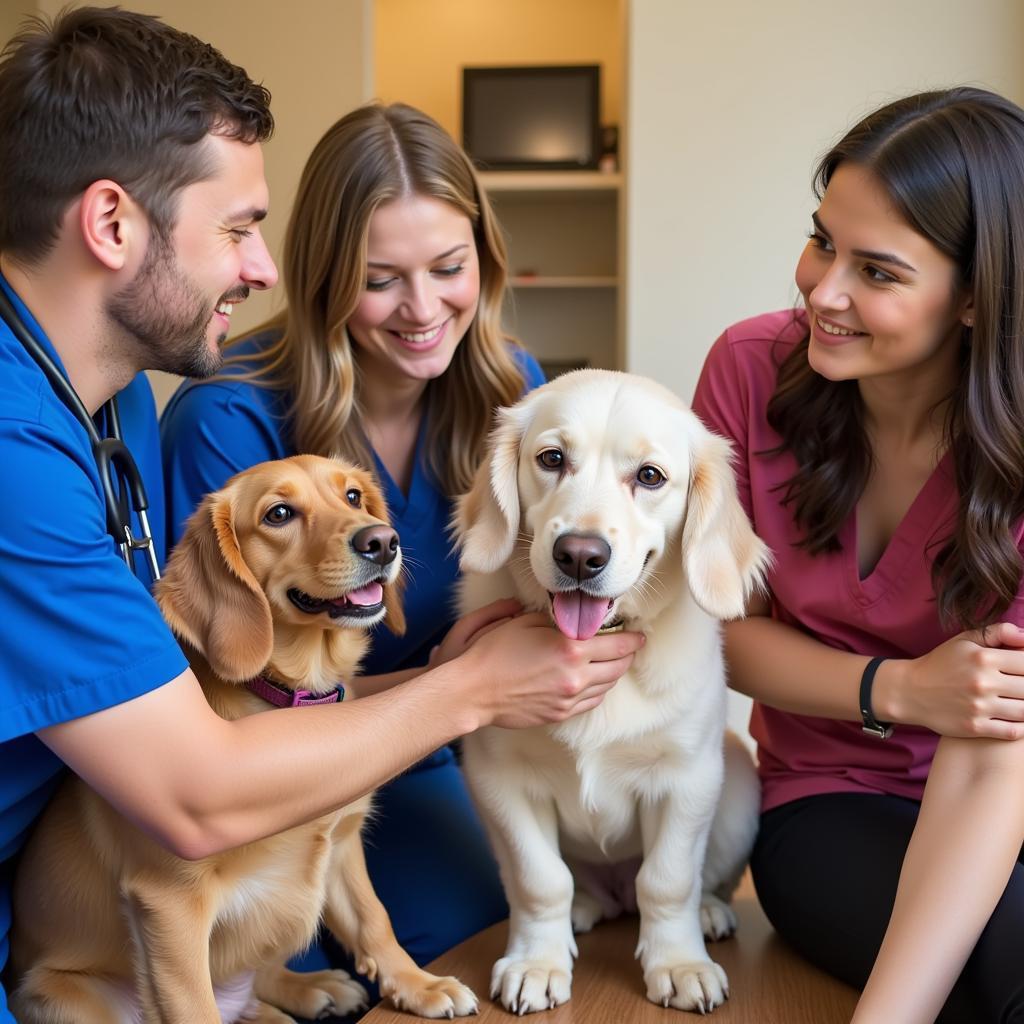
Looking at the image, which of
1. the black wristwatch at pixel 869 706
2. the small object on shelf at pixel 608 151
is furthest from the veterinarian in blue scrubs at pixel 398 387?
the small object on shelf at pixel 608 151

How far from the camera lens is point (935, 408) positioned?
1.70m

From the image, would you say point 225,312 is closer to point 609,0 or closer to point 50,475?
point 50,475

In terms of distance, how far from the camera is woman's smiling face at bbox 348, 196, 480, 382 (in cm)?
198

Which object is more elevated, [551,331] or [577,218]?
[577,218]

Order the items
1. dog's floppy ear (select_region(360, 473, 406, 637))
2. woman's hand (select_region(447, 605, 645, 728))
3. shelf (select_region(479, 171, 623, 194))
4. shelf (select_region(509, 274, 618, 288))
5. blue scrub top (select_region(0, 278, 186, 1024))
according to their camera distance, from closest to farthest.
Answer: blue scrub top (select_region(0, 278, 186, 1024)) < woman's hand (select_region(447, 605, 645, 728)) < dog's floppy ear (select_region(360, 473, 406, 637)) < shelf (select_region(479, 171, 623, 194)) < shelf (select_region(509, 274, 618, 288))

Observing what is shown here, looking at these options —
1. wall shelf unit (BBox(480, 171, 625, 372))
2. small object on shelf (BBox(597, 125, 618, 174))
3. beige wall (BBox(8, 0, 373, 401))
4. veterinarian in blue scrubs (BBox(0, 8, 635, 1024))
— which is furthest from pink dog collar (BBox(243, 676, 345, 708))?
wall shelf unit (BBox(480, 171, 625, 372))

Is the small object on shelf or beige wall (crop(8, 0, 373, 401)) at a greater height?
beige wall (crop(8, 0, 373, 401))

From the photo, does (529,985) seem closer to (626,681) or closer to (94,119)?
(626,681)

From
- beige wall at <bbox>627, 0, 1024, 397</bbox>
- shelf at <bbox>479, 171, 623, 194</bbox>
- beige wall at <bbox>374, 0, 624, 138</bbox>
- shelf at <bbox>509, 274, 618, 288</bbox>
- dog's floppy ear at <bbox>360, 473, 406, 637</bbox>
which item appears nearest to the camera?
dog's floppy ear at <bbox>360, 473, 406, 637</bbox>

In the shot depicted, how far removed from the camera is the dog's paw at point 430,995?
1504 millimetres

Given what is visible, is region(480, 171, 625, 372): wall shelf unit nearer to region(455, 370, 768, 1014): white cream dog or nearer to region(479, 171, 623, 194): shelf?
region(479, 171, 623, 194): shelf

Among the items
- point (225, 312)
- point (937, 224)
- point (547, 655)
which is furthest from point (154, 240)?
point (937, 224)

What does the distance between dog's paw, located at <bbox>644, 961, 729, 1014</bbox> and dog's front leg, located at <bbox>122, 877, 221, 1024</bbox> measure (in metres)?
0.56

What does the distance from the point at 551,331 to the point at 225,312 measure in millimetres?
4626
